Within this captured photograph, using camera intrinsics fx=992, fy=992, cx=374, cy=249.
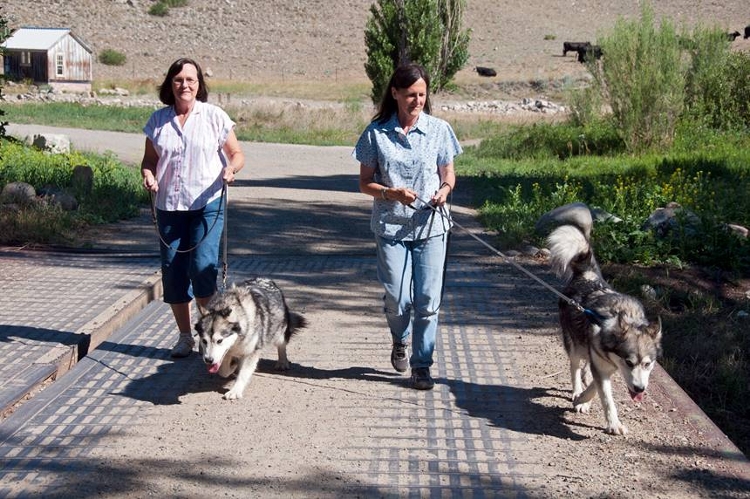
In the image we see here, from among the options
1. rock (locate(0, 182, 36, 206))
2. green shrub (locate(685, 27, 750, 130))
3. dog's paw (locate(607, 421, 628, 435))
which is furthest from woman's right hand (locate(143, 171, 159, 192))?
green shrub (locate(685, 27, 750, 130))

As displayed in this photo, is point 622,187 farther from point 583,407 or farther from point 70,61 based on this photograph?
point 70,61

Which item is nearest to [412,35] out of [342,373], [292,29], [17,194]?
[17,194]

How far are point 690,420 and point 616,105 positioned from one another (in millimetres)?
16863

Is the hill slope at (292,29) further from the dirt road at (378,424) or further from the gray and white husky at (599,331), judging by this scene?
the gray and white husky at (599,331)

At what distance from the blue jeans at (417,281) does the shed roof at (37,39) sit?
181 ft

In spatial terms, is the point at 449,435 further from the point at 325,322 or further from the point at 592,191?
the point at 592,191

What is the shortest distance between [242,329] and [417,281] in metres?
1.15

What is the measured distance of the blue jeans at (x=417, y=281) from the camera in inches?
249

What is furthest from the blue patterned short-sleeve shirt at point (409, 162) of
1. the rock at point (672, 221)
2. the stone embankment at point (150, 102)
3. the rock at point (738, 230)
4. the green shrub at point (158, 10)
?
the green shrub at point (158, 10)

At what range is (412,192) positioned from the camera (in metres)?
6.06

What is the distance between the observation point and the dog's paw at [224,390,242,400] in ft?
20.5

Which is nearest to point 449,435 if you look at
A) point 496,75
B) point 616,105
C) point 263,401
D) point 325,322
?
point 263,401

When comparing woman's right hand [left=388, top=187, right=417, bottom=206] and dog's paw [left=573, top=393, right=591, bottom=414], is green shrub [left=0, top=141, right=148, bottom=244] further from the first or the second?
dog's paw [left=573, top=393, right=591, bottom=414]

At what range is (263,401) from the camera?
6262 mm
